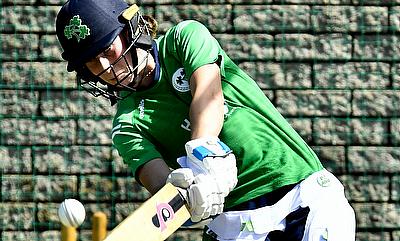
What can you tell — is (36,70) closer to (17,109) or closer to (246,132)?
(17,109)

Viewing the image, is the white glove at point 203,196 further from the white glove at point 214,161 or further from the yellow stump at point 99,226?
the yellow stump at point 99,226

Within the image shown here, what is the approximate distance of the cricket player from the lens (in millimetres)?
3375

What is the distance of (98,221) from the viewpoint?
4668 mm

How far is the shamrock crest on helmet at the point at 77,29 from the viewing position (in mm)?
3350

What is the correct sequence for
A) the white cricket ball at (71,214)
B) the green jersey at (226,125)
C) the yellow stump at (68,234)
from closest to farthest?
the green jersey at (226,125) → the white cricket ball at (71,214) → the yellow stump at (68,234)

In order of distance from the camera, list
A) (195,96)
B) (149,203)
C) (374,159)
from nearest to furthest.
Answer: (149,203) < (195,96) < (374,159)

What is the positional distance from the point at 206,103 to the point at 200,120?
6 cm

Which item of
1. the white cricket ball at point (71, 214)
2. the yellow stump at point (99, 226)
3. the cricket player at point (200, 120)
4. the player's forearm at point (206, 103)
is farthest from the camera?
the yellow stump at point (99, 226)

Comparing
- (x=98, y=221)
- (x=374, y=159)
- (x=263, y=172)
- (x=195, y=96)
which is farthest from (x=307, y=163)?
(x=374, y=159)

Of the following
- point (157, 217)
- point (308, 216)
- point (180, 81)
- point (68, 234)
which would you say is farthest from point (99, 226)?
point (157, 217)

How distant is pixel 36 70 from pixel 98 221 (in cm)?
155

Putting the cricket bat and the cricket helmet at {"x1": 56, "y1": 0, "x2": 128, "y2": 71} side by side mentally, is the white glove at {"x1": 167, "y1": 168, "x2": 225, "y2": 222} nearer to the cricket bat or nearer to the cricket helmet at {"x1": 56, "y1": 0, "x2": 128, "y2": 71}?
the cricket bat

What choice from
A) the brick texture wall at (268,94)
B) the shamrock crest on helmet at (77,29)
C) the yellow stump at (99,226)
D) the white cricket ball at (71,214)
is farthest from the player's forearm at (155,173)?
the brick texture wall at (268,94)

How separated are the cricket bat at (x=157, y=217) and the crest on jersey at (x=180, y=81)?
1.62ft
